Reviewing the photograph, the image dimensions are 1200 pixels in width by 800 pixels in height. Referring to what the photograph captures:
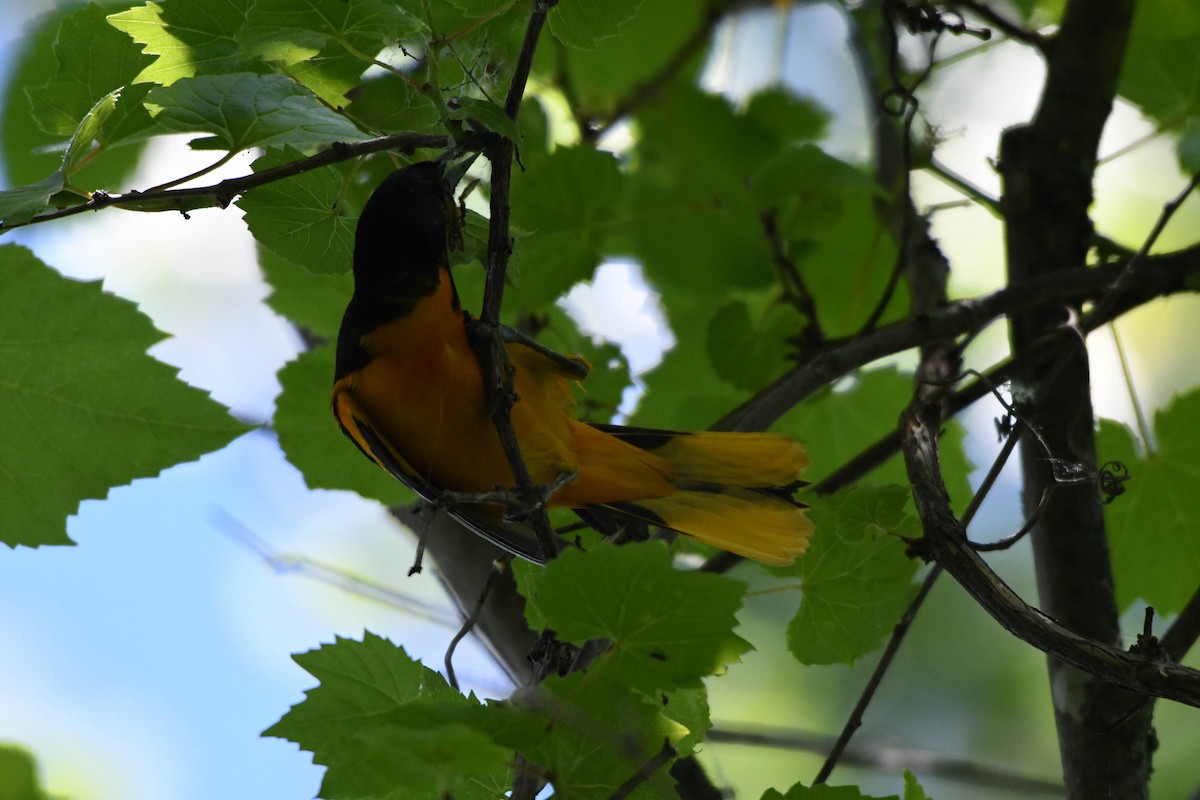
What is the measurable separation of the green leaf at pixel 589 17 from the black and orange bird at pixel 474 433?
0.36 metres

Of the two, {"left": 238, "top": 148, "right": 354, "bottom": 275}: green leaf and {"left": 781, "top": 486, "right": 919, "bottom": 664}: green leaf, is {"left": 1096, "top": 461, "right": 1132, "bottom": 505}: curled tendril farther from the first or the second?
{"left": 238, "top": 148, "right": 354, "bottom": 275}: green leaf

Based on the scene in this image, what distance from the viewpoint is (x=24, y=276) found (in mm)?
1811

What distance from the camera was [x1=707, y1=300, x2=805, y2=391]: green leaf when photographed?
97.8 inches

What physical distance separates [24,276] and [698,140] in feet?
7.31

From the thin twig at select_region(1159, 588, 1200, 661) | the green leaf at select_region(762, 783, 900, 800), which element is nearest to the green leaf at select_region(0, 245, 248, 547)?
the green leaf at select_region(762, 783, 900, 800)

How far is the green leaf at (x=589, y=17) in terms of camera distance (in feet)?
5.03

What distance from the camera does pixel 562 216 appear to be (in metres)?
2.46

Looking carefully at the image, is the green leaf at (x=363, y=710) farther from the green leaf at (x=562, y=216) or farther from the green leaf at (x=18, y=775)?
the green leaf at (x=562, y=216)

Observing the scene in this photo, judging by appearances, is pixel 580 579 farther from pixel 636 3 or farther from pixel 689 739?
pixel 636 3

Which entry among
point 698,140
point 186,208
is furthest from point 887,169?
point 186,208

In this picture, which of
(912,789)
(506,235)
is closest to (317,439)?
(506,235)

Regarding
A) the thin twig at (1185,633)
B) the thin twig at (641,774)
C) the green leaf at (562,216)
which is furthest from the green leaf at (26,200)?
the thin twig at (1185,633)

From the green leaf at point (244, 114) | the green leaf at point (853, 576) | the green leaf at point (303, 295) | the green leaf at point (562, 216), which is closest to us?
the green leaf at point (244, 114)

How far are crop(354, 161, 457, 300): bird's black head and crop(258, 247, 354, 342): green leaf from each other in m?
0.59
